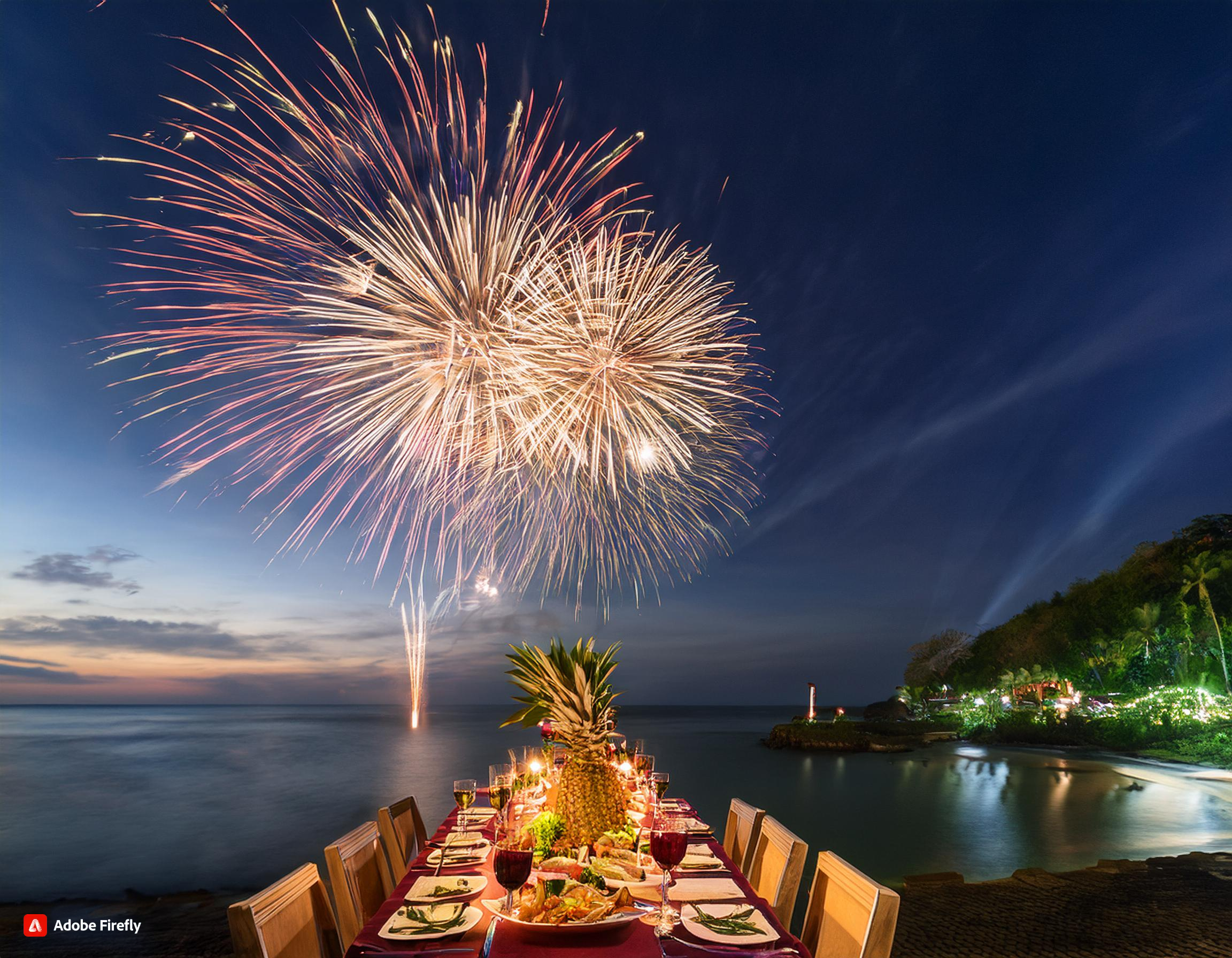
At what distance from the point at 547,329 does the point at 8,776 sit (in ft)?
107

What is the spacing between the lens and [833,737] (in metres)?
39.0

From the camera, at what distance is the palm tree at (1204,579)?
2911 cm

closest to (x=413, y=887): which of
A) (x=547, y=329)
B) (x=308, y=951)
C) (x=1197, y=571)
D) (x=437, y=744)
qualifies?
(x=308, y=951)

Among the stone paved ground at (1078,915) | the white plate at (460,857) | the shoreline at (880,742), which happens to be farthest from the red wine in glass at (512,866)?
the shoreline at (880,742)

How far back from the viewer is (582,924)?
6.98ft

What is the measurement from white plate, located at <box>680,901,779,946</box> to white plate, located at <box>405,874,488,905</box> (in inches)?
33.3

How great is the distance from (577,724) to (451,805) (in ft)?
61.0

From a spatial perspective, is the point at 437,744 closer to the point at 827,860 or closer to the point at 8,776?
the point at 8,776

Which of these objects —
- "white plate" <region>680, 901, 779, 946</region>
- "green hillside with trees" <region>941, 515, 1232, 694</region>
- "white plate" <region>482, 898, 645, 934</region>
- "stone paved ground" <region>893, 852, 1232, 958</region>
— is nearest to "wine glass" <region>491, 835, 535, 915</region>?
"white plate" <region>482, 898, 645, 934</region>

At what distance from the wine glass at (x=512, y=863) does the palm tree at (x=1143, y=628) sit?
135 feet

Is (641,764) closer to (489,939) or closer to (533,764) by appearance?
(533,764)

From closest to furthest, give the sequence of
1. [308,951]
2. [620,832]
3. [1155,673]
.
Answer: [308,951] < [620,832] < [1155,673]

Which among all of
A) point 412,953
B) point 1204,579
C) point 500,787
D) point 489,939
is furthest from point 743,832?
point 1204,579

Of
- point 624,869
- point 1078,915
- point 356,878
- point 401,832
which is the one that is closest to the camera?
point 624,869
